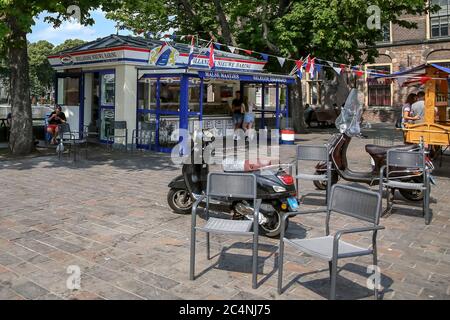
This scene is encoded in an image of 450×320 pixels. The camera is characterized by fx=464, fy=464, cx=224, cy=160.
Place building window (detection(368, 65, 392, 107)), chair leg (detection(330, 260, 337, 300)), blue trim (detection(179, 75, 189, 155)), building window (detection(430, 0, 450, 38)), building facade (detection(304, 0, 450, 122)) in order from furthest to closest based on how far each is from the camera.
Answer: building window (detection(368, 65, 392, 107)) < building facade (detection(304, 0, 450, 122)) < building window (detection(430, 0, 450, 38)) < blue trim (detection(179, 75, 189, 155)) < chair leg (detection(330, 260, 337, 300))

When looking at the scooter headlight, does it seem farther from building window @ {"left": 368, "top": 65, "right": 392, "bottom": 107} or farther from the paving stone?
building window @ {"left": 368, "top": 65, "right": 392, "bottom": 107}

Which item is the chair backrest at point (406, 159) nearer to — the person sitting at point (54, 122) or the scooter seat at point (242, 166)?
the scooter seat at point (242, 166)

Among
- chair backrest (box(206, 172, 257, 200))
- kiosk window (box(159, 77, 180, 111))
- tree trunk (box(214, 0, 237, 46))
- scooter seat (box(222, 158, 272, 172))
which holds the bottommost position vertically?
chair backrest (box(206, 172, 257, 200))

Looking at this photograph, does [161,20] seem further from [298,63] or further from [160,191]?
[160,191]

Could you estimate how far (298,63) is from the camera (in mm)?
15297

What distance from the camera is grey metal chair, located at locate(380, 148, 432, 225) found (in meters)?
6.30

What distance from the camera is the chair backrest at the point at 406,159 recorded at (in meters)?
6.61

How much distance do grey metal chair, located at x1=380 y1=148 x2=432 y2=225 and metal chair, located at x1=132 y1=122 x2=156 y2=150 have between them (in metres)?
8.22

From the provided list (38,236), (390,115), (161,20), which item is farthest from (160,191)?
(390,115)

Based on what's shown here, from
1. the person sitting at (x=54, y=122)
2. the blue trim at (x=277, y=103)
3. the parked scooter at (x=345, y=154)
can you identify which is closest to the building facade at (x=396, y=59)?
the blue trim at (x=277, y=103)

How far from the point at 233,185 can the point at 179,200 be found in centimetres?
228

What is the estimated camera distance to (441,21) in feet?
102

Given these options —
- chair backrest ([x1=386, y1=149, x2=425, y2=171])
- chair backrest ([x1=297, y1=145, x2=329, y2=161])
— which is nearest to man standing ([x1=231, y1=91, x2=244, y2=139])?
chair backrest ([x1=297, y1=145, x2=329, y2=161])

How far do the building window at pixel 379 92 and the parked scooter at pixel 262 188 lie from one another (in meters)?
29.7
